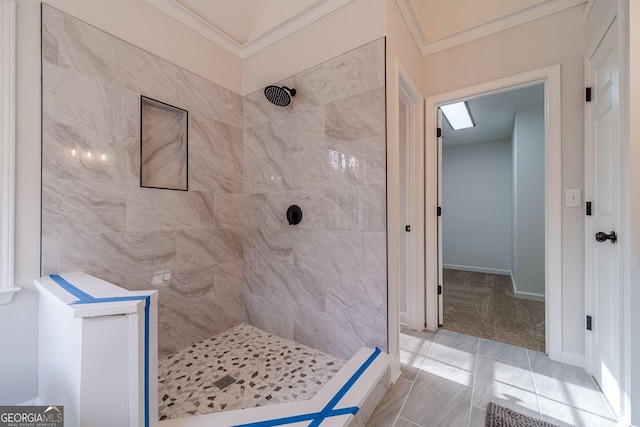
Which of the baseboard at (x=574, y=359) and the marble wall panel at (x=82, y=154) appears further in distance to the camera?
the baseboard at (x=574, y=359)

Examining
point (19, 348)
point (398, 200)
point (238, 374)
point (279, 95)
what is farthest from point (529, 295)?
point (19, 348)

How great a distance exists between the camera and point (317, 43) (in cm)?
196

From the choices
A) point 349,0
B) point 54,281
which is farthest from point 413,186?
point 54,281

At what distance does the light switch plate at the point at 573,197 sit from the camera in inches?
69.4

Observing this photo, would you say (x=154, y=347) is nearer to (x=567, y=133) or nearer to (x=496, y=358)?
(x=496, y=358)

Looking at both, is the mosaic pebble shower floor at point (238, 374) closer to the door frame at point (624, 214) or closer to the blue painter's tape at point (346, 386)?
the blue painter's tape at point (346, 386)

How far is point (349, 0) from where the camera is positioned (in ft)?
5.83

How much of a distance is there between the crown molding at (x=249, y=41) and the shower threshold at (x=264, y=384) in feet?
8.13

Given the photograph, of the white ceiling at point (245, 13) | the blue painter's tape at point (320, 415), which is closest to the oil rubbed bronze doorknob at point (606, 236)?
the blue painter's tape at point (320, 415)

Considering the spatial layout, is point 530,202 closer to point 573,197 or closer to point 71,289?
point 573,197

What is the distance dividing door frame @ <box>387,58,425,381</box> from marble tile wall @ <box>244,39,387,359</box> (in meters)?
0.05

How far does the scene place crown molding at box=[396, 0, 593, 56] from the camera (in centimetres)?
184

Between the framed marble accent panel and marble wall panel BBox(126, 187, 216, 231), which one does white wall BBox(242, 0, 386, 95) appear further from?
marble wall panel BBox(126, 187, 216, 231)

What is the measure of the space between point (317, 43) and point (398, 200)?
1.38 metres
